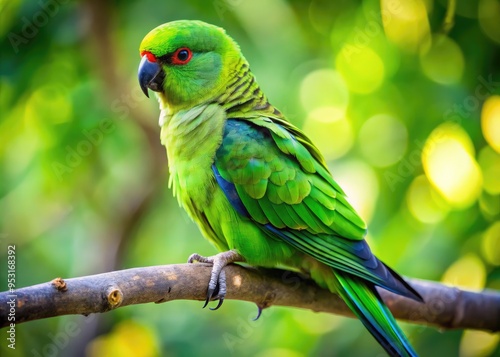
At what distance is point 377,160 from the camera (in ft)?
11.8

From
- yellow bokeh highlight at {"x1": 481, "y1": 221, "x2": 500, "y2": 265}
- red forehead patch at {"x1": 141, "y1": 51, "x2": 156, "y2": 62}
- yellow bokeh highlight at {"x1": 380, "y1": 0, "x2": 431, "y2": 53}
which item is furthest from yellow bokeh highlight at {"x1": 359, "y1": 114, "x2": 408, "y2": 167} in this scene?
red forehead patch at {"x1": 141, "y1": 51, "x2": 156, "y2": 62}

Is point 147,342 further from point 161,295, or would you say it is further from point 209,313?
point 161,295

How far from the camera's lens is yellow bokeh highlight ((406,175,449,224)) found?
3.40m

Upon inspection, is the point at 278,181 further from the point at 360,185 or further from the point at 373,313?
the point at 360,185

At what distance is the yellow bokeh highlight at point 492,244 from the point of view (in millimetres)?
3274

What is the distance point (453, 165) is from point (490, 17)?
3.04 feet

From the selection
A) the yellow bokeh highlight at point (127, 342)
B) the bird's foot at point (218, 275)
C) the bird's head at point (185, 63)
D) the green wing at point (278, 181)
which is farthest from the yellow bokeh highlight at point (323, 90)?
the yellow bokeh highlight at point (127, 342)

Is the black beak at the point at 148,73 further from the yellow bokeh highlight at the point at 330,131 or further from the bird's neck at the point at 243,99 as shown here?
the yellow bokeh highlight at the point at 330,131

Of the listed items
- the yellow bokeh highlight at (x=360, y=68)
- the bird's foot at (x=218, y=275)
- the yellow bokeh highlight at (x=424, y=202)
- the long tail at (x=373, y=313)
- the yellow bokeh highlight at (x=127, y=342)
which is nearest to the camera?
the bird's foot at (x=218, y=275)

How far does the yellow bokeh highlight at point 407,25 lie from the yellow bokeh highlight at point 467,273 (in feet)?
4.45

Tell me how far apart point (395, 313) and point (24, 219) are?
2.79 metres

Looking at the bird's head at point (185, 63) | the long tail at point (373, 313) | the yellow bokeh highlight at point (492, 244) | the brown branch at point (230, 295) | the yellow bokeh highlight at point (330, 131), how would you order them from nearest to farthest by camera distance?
the brown branch at point (230, 295)
the long tail at point (373, 313)
the bird's head at point (185, 63)
the yellow bokeh highlight at point (492, 244)
the yellow bokeh highlight at point (330, 131)

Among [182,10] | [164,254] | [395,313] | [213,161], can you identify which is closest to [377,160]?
[395,313]

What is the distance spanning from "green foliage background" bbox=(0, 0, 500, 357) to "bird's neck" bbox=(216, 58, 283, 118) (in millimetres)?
801
